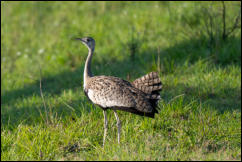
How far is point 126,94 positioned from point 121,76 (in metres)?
3.47

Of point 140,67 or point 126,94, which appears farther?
point 140,67

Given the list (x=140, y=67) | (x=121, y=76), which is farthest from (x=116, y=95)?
(x=140, y=67)

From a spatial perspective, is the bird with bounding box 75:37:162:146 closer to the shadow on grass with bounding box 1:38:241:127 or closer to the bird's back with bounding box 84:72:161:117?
the bird's back with bounding box 84:72:161:117

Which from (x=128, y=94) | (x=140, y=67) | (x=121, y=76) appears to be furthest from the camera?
(x=140, y=67)

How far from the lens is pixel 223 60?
8.37 m

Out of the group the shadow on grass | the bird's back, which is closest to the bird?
the bird's back

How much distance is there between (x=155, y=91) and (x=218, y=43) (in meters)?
4.04

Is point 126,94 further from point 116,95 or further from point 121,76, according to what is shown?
point 121,76

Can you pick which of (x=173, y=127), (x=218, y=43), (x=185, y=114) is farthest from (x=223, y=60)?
(x=173, y=127)

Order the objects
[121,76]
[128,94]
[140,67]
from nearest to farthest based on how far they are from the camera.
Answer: [128,94]
[121,76]
[140,67]

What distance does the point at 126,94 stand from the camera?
4.94 m

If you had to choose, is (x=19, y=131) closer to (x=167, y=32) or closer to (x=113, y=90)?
(x=113, y=90)

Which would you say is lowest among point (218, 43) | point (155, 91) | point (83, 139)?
point (83, 139)

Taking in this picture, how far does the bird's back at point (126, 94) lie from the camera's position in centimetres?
485
